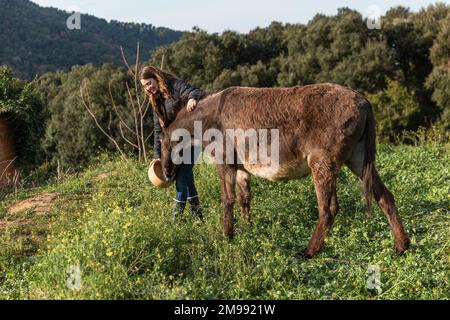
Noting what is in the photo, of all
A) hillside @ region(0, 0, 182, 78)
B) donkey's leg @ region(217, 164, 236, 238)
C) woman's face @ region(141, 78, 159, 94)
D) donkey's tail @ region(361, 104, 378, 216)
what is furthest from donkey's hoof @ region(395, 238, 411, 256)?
hillside @ region(0, 0, 182, 78)

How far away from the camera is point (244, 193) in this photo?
595 cm

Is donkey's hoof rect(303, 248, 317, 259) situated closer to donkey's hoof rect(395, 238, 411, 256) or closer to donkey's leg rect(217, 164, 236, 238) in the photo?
donkey's hoof rect(395, 238, 411, 256)

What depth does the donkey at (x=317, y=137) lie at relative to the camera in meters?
4.81

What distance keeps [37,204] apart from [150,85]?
10.2 feet

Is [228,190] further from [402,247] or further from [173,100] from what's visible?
[402,247]

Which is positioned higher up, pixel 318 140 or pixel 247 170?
pixel 318 140

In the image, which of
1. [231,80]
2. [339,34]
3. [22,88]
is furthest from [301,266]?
[339,34]

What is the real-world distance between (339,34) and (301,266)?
21781 mm

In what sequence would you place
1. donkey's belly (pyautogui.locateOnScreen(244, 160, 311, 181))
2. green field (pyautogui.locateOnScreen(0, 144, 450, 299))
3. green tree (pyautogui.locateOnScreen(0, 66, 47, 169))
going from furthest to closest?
green tree (pyautogui.locateOnScreen(0, 66, 47, 169)) → donkey's belly (pyautogui.locateOnScreen(244, 160, 311, 181)) → green field (pyautogui.locateOnScreen(0, 144, 450, 299))

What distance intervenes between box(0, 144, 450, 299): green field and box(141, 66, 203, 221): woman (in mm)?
313

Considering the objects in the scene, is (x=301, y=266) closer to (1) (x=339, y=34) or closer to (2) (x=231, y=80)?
(2) (x=231, y=80)

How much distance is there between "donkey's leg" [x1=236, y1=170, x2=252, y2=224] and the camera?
595 centimetres

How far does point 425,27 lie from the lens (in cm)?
2552

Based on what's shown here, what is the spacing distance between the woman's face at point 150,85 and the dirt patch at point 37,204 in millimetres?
2727
